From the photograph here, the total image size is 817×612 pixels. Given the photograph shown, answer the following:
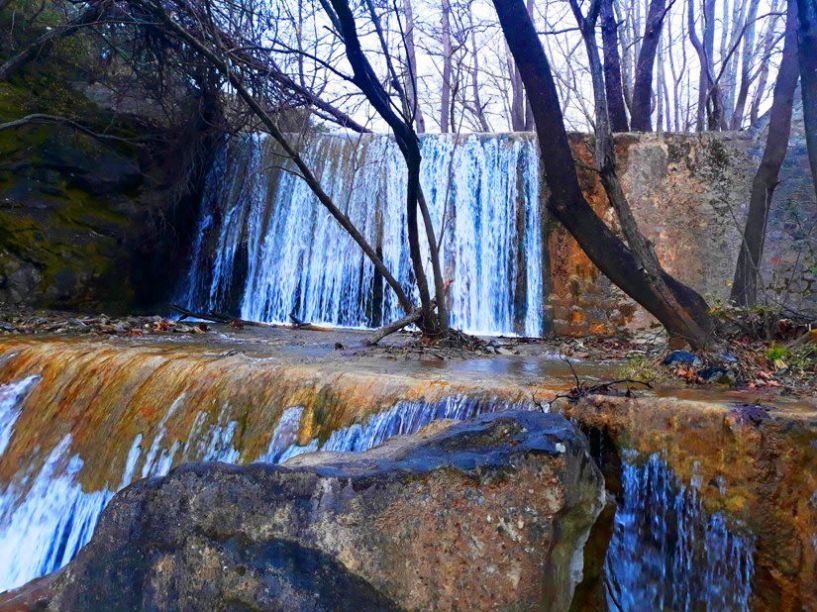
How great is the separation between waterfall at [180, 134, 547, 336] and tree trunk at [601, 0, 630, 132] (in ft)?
5.08

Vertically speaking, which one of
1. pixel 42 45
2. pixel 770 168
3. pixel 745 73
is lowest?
pixel 770 168

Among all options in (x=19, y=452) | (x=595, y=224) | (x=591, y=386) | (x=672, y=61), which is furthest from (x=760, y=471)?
(x=672, y=61)

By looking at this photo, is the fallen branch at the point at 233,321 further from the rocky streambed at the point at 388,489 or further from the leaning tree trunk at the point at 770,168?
the leaning tree trunk at the point at 770,168

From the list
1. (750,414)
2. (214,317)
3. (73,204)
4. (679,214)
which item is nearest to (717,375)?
(750,414)

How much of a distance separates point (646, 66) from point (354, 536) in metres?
10.3

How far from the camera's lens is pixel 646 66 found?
1066 cm

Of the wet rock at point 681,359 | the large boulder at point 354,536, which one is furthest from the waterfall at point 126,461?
the wet rock at point 681,359

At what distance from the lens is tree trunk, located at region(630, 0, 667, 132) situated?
10.4 meters

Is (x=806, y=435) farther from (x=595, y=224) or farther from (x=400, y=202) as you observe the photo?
(x=400, y=202)

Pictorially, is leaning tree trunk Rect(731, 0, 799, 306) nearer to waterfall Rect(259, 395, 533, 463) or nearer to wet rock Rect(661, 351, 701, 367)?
wet rock Rect(661, 351, 701, 367)

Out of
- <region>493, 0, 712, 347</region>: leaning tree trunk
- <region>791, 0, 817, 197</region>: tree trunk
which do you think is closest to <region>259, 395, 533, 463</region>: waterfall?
<region>493, 0, 712, 347</region>: leaning tree trunk

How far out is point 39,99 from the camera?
32.7ft

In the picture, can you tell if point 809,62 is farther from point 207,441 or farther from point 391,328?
point 207,441

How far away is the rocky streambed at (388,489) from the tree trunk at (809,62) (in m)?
2.71
